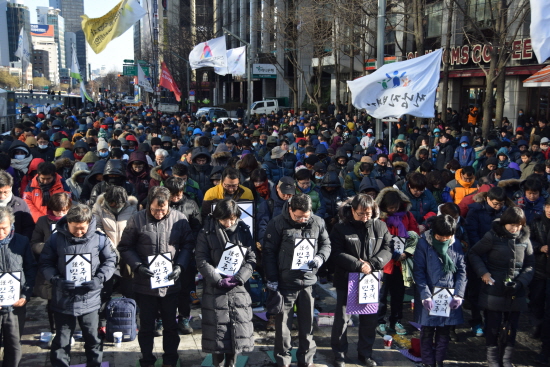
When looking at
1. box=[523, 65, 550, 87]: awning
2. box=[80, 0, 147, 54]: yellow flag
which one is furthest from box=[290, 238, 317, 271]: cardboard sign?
box=[523, 65, 550, 87]: awning

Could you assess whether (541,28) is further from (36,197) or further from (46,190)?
(36,197)

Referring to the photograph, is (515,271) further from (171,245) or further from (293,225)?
(171,245)

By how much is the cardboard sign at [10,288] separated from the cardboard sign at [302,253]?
2398mm

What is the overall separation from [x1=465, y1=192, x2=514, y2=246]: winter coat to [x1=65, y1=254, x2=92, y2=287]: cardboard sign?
13.4ft

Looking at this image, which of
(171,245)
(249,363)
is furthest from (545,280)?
(171,245)

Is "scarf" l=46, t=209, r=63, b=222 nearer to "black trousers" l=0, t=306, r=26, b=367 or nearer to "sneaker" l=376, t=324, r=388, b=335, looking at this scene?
"black trousers" l=0, t=306, r=26, b=367

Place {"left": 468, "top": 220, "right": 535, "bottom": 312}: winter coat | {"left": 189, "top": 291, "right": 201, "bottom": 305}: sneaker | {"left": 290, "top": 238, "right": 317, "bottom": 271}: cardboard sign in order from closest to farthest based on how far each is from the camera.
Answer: {"left": 290, "top": 238, "right": 317, "bottom": 271}: cardboard sign
{"left": 468, "top": 220, "right": 535, "bottom": 312}: winter coat
{"left": 189, "top": 291, "right": 201, "bottom": 305}: sneaker

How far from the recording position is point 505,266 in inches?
212

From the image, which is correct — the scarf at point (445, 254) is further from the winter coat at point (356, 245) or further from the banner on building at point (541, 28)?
the banner on building at point (541, 28)

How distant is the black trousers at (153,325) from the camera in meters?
5.28

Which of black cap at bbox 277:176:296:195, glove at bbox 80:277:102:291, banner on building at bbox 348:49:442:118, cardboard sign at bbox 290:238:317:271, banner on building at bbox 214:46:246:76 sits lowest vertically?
glove at bbox 80:277:102:291

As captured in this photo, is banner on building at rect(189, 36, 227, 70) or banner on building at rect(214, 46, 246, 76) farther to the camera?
banner on building at rect(214, 46, 246, 76)

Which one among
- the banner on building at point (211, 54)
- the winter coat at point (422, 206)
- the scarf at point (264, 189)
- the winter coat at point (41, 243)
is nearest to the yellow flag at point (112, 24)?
the banner on building at point (211, 54)

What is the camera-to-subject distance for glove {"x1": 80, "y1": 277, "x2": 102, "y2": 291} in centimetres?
491
